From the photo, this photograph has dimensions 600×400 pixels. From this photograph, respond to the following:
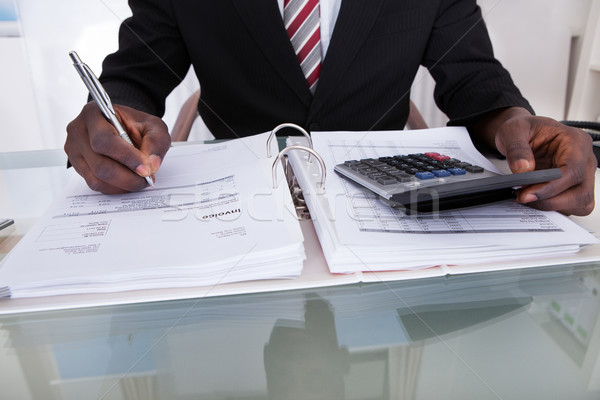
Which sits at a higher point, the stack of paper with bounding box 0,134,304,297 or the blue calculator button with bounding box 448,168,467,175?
the blue calculator button with bounding box 448,168,467,175

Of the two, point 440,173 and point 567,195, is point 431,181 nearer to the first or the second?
point 440,173

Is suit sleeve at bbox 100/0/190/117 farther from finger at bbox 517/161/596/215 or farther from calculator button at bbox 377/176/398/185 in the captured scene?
finger at bbox 517/161/596/215

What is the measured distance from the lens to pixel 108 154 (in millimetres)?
467

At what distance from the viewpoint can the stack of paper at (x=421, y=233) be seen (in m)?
0.36

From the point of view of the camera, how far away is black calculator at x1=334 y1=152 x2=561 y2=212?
370 mm

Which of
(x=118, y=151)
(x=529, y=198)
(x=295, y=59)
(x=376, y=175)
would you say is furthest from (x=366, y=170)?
(x=295, y=59)

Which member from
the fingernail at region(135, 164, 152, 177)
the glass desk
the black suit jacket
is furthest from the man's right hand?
→ the black suit jacket

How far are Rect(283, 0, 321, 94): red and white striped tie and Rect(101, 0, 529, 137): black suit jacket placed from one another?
0.06 m

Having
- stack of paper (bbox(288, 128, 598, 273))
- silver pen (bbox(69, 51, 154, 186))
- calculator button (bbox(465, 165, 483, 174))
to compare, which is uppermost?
silver pen (bbox(69, 51, 154, 186))

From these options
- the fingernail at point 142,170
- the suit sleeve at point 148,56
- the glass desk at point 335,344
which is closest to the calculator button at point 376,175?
the glass desk at point 335,344

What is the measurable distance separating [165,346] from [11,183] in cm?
51

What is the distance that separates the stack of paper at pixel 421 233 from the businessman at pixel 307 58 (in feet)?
1.21

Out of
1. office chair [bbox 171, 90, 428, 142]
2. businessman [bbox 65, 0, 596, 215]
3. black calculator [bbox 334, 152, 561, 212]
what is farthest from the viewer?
office chair [bbox 171, 90, 428, 142]

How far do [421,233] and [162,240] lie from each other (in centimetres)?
23
